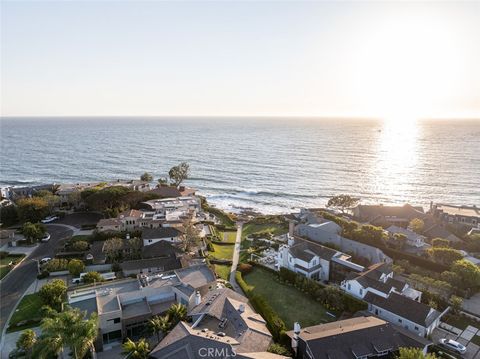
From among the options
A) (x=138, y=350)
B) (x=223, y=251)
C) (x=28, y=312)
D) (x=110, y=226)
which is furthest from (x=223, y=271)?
(x=28, y=312)

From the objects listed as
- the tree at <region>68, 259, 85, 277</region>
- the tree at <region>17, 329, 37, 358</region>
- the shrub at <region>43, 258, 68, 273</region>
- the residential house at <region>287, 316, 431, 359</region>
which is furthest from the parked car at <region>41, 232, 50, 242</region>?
the residential house at <region>287, 316, 431, 359</region>

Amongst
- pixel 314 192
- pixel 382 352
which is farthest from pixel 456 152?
pixel 382 352

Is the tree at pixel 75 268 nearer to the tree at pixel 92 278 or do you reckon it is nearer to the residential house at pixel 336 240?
the tree at pixel 92 278

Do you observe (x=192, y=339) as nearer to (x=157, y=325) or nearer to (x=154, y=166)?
(x=157, y=325)

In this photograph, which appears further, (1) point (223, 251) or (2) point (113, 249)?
(1) point (223, 251)

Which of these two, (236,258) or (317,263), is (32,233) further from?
(317,263)

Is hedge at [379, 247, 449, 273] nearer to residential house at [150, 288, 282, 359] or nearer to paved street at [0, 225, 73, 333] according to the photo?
residential house at [150, 288, 282, 359]
